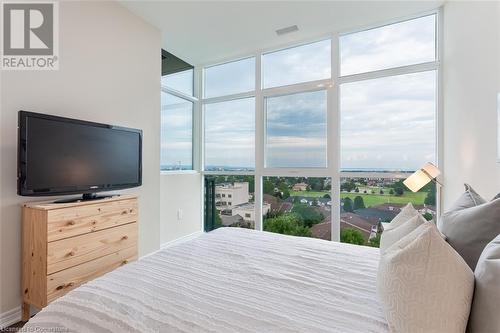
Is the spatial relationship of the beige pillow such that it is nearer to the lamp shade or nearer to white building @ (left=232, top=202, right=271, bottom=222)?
the lamp shade

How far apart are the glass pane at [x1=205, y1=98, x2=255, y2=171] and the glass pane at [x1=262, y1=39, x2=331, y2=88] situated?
495 mm

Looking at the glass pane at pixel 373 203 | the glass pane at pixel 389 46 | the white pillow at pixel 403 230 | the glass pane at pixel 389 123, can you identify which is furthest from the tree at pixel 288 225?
the white pillow at pixel 403 230

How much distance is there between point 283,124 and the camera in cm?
362

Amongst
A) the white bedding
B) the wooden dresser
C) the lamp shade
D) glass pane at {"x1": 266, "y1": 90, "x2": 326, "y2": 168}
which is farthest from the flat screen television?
the lamp shade

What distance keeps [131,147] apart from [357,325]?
247 cm

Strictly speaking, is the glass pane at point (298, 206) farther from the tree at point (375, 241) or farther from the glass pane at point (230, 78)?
the glass pane at point (230, 78)

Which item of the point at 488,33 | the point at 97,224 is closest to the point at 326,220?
the point at 488,33

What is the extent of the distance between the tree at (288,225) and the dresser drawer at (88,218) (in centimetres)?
196

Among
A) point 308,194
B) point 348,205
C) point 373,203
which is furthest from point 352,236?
point 308,194

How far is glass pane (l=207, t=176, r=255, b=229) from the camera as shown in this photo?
151 inches

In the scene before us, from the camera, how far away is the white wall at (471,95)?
1.76 m

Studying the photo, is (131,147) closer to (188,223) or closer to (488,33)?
(188,223)

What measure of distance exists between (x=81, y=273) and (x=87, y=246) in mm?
207

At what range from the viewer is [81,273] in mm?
1957
